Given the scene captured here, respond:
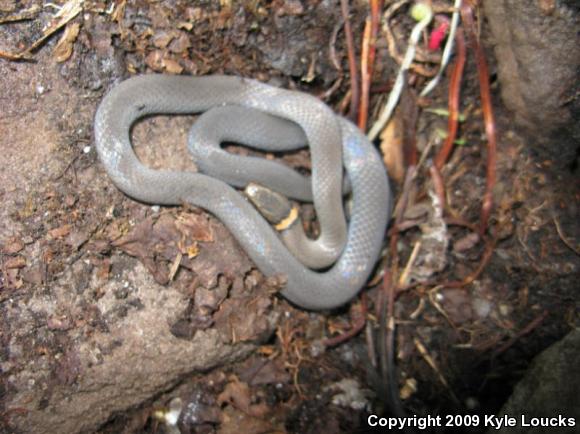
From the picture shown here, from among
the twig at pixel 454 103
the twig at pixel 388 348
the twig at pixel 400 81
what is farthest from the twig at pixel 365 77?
the twig at pixel 388 348

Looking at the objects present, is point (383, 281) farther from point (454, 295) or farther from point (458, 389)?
point (458, 389)

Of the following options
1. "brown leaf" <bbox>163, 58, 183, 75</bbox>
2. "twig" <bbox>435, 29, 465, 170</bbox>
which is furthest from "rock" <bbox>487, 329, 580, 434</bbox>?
"brown leaf" <bbox>163, 58, 183, 75</bbox>

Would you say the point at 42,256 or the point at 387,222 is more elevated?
the point at 42,256

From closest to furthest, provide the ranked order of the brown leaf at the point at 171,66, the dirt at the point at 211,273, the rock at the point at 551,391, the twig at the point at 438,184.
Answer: the rock at the point at 551,391
the dirt at the point at 211,273
the brown leaf at the point at 171,66
the twig at the point at 438,184

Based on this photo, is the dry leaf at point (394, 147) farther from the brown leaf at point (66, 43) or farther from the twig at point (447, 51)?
the brown leaf at point (66, 43)

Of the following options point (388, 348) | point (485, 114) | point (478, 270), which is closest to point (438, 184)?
point (485, 114)

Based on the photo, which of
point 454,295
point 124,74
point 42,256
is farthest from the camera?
point 454,295

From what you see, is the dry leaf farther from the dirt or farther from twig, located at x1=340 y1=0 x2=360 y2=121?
twig, located at x1=340 y1=0 x2=360 y2=121

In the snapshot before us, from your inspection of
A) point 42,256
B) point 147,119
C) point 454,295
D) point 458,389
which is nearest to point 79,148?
point 147,119
